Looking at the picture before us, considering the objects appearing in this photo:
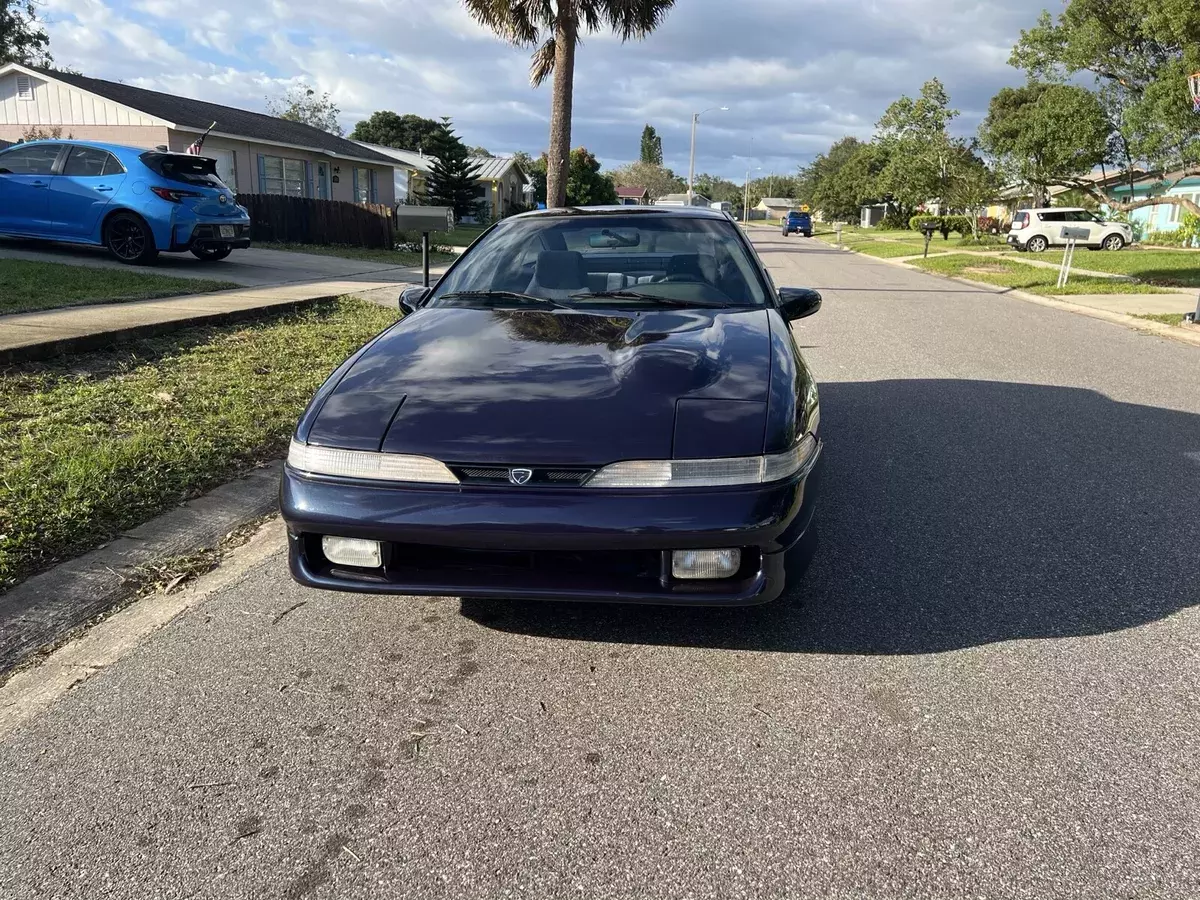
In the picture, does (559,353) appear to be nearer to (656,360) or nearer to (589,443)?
(656,360)

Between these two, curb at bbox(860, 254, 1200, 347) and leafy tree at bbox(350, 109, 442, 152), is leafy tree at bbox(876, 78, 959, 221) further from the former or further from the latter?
leafy tree at bbox(350, 109, 442, 152)

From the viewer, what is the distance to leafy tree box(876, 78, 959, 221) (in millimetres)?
41625

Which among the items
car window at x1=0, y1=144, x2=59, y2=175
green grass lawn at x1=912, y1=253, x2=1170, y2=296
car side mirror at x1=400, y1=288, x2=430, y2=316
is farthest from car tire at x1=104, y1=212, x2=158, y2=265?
green grass lawn at x1=912, y1=253, x2=1170, y2=296

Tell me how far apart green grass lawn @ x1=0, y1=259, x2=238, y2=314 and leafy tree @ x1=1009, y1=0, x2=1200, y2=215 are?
78.0 ft

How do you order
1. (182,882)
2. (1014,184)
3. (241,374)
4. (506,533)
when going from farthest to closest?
1. (1014,184)
2. (241,374)
3. (506,533)
4. (182,882)

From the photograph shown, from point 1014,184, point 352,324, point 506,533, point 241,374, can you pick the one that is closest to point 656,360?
point 506,533

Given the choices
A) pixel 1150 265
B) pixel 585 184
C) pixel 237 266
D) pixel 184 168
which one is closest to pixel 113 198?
pixel 184 168

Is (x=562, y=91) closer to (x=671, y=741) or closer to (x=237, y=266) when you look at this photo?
(x=237, y=266)

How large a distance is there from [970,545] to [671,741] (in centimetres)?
195

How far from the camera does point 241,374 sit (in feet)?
20.3

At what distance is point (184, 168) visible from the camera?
1199cm

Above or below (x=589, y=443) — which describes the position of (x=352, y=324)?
below

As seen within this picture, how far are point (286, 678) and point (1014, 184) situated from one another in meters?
46.3

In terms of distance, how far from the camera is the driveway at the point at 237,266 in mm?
11820
